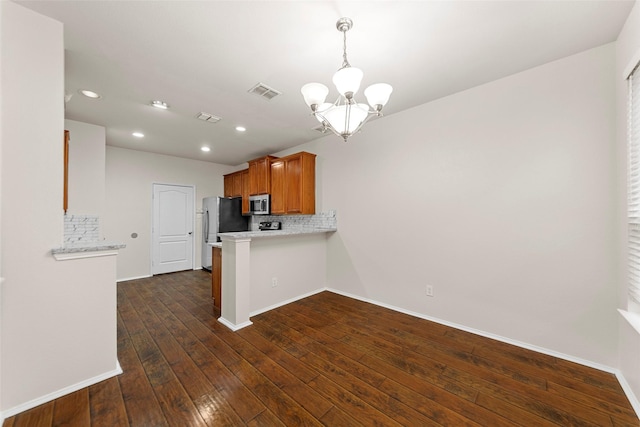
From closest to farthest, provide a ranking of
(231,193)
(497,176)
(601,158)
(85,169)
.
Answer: (601,158) → (497,176) → (85,169) → (231,193)

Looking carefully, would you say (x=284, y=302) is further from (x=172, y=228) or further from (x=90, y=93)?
(x=172, y=228)

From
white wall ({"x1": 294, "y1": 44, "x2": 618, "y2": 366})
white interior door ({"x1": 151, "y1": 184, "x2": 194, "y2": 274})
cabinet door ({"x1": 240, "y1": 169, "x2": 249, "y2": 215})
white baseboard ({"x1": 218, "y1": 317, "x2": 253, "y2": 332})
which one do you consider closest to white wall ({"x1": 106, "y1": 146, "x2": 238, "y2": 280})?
white interior door ({"x1": 151, "y1": 184, "x2": 194, "y2": 274})

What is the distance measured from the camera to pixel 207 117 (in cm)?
337

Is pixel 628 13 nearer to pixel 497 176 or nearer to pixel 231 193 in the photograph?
pixel 497 176

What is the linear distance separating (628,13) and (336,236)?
11.5 feet

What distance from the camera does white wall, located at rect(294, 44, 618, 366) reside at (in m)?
2.04

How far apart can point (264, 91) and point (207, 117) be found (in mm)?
1176

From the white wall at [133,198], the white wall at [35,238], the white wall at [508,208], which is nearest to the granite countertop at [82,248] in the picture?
the white wall at [35,238]

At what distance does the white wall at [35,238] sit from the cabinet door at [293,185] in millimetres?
2842

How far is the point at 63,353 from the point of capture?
176 centimetres

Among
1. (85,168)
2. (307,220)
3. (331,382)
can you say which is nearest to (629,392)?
(331,382)

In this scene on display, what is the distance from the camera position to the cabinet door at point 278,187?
15.0 ft

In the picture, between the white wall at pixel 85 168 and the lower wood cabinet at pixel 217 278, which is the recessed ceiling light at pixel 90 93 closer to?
the white wall at pixel 85 168

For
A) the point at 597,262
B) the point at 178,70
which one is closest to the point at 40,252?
the point at 178,70
